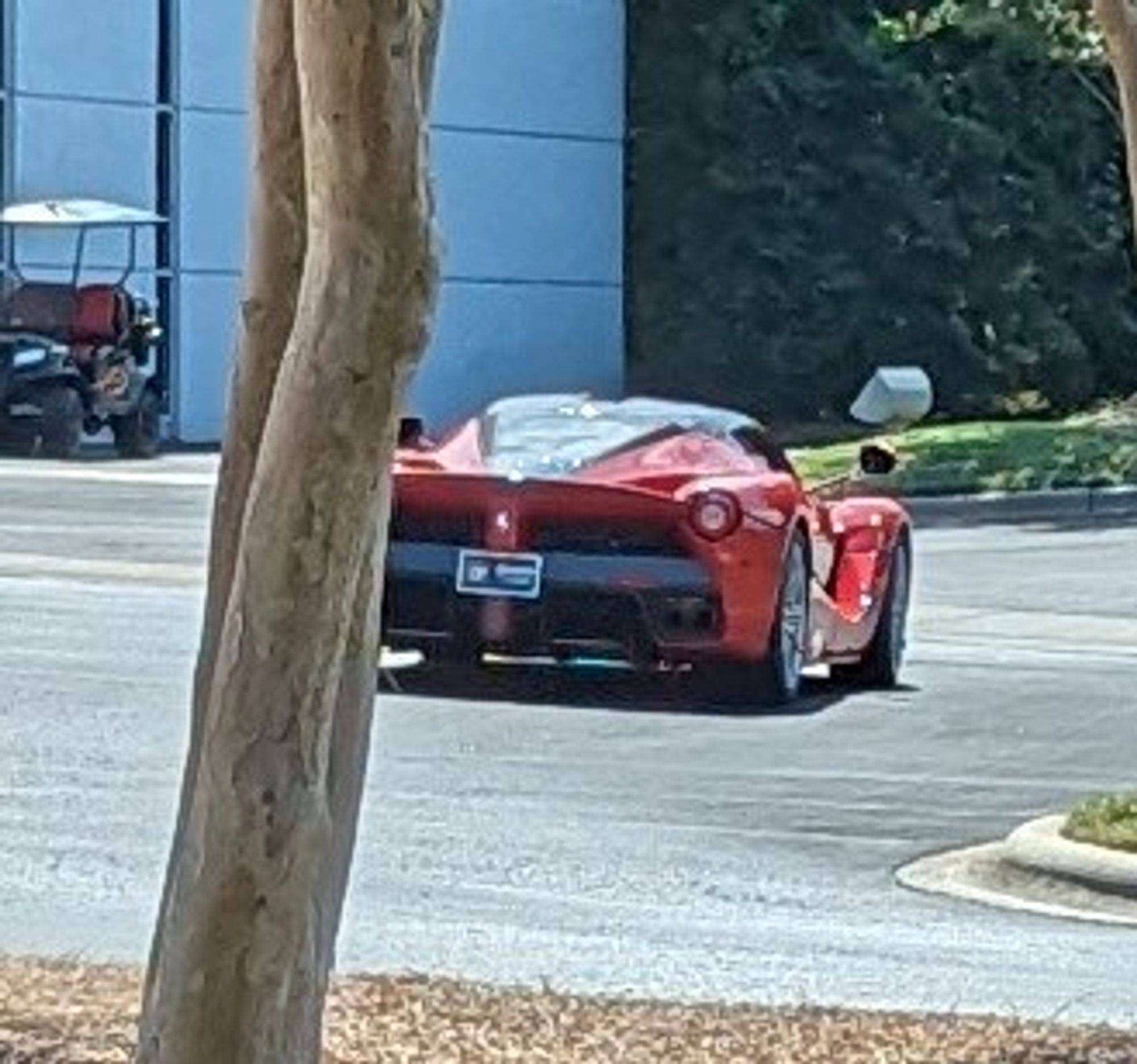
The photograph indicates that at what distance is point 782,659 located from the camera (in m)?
17.1

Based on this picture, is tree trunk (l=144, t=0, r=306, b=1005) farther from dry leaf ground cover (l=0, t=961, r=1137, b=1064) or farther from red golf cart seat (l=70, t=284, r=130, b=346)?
red golf cart seat (l=70, t=284, r=130, b=346)

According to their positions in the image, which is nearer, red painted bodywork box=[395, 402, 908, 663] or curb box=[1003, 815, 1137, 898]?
curb box=[1003, 815, 1137, 898]

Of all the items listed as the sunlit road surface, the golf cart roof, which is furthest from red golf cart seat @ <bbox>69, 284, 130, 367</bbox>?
the sunlit road surface

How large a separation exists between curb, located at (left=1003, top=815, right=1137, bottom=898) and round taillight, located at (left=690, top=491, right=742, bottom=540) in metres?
3.81

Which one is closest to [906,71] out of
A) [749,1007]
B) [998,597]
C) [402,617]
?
[998,597]

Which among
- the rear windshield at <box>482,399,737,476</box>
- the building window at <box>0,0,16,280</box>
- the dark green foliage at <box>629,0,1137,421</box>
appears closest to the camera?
the rear windshield at <box>482,399,737,476</box>

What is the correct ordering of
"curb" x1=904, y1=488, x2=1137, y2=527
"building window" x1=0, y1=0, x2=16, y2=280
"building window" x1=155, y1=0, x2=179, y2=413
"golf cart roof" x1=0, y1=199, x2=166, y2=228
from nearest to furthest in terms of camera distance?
1. "curb" x1=904, y1=488, x2=1137, y2=527
2. "golf cart roof" x1=0, y1=199, x2=166, y2=228
3. "building window" x1=0, y1=0, x2=16, y2=280
4. "building window" x1=155, y1=0, x2=179, y2=413

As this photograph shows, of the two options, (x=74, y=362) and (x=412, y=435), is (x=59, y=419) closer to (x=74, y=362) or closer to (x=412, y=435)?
(x=74, y=362)

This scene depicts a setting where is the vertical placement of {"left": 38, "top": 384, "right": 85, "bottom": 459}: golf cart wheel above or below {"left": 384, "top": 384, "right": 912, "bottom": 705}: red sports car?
below

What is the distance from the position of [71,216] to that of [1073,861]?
25.8 metres

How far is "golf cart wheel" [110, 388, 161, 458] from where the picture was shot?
117ft

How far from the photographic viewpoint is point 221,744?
578 centimetres

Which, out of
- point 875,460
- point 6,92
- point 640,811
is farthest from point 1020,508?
point 640,811

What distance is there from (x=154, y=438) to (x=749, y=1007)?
27711 millimetres
